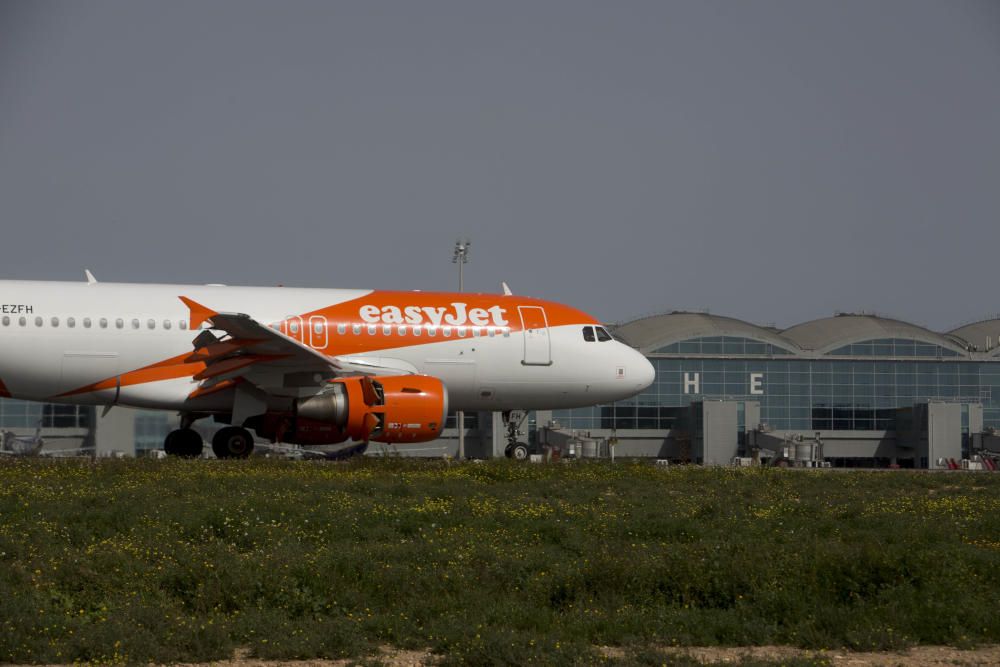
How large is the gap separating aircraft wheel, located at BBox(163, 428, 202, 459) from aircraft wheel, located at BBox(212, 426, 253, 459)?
1.42 meters

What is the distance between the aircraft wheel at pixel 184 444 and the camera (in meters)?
26.4

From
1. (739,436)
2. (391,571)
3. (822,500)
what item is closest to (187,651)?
(391,571)

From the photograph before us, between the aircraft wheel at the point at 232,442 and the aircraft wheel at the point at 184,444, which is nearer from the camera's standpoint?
the aircraft wheel at the point at 232,442

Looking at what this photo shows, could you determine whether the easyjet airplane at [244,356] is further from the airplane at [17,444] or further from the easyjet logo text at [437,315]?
the airplane at [17,444]

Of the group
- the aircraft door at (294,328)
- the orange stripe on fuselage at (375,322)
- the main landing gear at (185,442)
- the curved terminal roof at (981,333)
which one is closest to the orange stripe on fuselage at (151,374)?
the orange stripe on fuselage at (375,322)

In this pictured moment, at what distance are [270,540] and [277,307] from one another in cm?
1373

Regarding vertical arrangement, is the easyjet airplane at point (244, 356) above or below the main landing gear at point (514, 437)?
above

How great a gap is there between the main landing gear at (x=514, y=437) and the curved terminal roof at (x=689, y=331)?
3955 cm

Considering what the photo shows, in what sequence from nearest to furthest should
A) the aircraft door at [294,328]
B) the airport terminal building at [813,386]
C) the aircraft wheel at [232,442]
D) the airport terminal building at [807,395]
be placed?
the aircraft wheel at [232,442] → the aircraft door at [294,328] → the airport terminal building at [807,395] → the airport terminal building at [813,386]

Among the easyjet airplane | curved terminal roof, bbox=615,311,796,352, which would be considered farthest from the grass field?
curved terminal roof, bbox=615,311,796,352

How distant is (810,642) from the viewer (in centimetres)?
919

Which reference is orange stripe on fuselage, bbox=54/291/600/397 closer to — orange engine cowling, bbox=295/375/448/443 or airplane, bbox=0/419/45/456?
orange engine cowling, bbox=295/375/448/443

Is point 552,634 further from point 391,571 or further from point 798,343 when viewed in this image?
point 798,343

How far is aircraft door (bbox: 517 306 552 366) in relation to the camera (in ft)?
90.7
